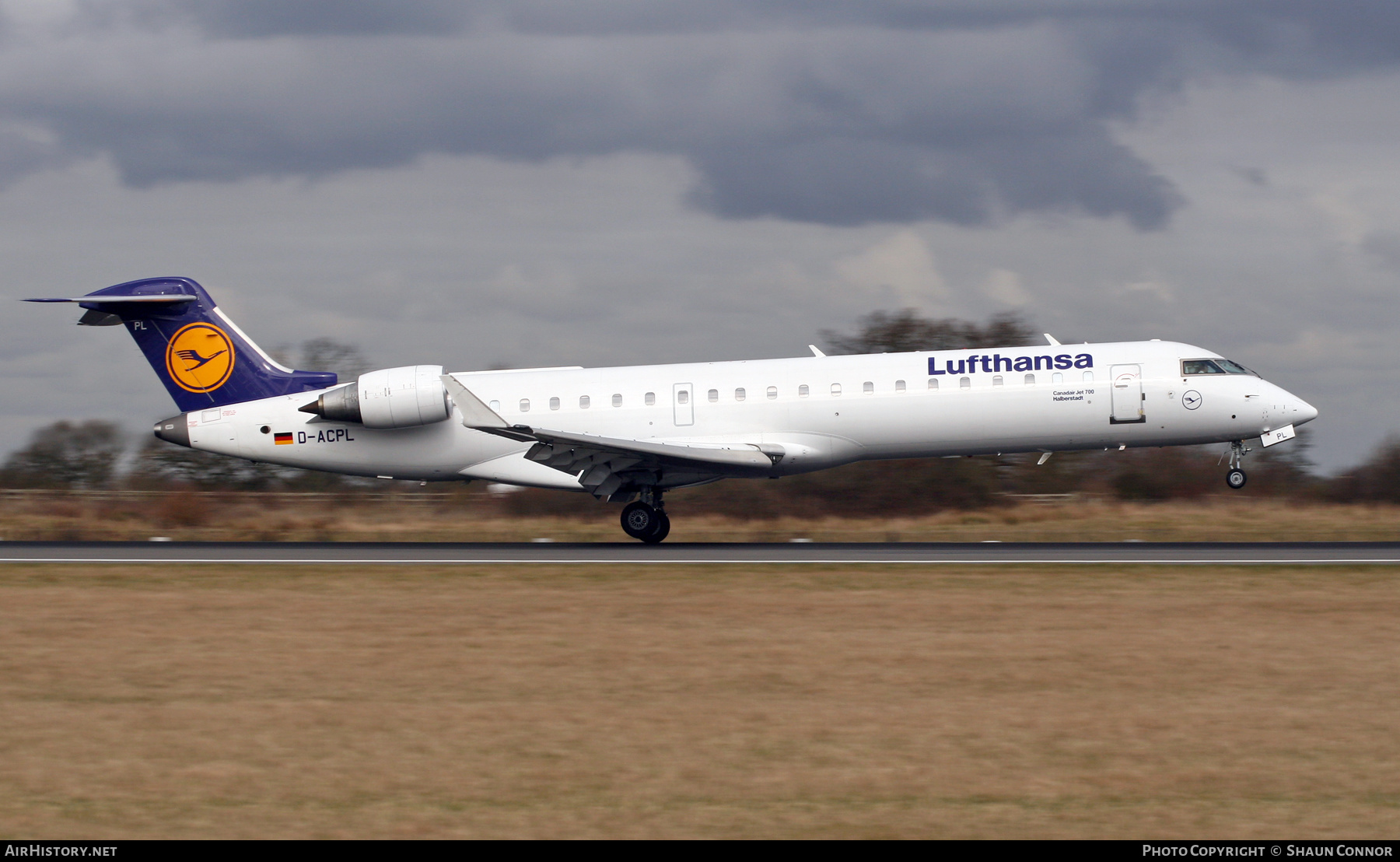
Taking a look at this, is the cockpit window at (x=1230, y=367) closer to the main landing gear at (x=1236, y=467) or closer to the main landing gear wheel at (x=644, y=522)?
the main landing gear at (x=1236, y=467)

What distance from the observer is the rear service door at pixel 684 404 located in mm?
25234

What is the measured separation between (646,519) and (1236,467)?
11.0m

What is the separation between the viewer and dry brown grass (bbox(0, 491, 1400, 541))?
2833 cm

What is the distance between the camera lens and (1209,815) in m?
7.42

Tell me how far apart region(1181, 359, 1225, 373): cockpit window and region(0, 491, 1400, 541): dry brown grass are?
4.09 meters

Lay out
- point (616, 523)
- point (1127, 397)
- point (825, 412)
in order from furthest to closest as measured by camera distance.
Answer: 1. point (616, 523)
2. point (825, 412)
3. point (1127, 397)

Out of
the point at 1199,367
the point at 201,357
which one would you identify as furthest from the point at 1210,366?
the point at 201,357

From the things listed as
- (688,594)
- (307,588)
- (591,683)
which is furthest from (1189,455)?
(591,683)

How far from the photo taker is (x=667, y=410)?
25.4 metres

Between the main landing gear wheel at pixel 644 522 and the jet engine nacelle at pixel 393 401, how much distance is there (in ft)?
13.6

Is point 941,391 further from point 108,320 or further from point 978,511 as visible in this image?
point 108,320

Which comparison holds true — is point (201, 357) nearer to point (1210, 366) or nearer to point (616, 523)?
point (616, 523)

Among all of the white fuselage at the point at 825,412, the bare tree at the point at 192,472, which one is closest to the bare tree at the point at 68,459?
the bare tree at the point at 192,472
